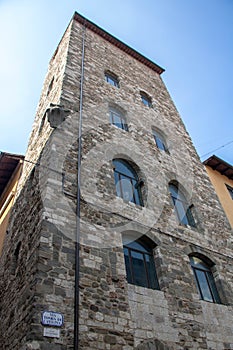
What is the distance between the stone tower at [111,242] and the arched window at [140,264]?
0.03 metres

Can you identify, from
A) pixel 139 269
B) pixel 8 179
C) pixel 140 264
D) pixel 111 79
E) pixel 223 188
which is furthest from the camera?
pixel 111 79

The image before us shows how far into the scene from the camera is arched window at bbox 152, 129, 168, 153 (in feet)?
39.3

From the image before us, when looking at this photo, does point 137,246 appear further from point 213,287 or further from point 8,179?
point 8,179

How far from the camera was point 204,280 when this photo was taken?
26.3 feet

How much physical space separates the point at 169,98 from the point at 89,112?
308 inches

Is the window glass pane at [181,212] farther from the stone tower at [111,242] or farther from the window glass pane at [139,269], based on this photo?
the window glass pane at [139,269]

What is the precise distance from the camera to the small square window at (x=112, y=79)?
13.5 meters

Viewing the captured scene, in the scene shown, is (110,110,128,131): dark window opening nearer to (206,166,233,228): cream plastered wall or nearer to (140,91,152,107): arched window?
(140,91,152,107): arched window

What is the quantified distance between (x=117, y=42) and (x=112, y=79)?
189 inches

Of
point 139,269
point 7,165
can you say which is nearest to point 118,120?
point 7,165

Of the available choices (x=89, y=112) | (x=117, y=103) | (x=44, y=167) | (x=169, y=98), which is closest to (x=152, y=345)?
(x=44, y=167)

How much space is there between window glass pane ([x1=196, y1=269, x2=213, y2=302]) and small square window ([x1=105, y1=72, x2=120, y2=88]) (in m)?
8.82

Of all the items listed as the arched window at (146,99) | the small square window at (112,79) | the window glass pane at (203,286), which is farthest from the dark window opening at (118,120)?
the window glass pane at (203,286)

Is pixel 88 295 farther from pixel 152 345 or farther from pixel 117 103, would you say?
pixel 117 103
